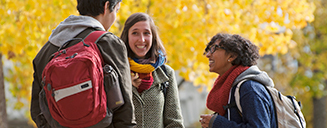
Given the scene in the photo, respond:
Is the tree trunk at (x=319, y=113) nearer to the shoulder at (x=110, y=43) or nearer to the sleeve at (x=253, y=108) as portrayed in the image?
the sleeve at (x=253, y=108)

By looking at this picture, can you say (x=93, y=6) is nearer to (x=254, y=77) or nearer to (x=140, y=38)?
(x=140, y=38)

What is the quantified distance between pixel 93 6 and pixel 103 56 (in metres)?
0.33

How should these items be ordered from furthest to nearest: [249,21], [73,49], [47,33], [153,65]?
[249,21] → [47,33] → [153,65] → [73,49]

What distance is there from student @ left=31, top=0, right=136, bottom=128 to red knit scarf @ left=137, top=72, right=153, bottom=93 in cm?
70

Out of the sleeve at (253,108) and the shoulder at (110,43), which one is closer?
the shoulder at (110,43)

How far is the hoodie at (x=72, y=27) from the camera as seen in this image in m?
1.84

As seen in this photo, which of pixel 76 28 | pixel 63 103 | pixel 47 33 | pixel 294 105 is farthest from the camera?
pixel 47 33

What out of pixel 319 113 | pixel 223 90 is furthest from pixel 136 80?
pixel 319 113

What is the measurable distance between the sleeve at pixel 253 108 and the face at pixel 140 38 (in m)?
0.84

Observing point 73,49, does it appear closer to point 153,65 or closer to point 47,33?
point 153,65

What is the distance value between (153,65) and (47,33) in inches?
144

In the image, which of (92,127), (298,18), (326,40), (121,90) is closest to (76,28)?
(121,90)

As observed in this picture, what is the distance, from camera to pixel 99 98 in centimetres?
162

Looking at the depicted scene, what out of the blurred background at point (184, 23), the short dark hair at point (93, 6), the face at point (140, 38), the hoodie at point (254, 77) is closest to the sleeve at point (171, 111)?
the face at point (140, 38)
